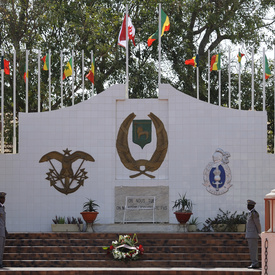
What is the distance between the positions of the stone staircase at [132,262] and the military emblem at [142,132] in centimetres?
352

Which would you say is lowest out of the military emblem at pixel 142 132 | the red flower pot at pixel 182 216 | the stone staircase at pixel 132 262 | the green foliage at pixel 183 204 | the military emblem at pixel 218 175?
the stone staircase at pixel 132 262

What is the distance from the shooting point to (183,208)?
2008cm

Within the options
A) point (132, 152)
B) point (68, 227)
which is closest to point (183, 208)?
point (132, 152)

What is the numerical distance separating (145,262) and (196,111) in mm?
5746

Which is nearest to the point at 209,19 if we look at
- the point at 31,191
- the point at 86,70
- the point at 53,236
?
the point at 86,70

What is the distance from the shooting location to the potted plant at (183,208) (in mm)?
19656

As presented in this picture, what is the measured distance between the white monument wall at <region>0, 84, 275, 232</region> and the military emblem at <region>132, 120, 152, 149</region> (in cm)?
13

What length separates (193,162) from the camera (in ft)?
67.7

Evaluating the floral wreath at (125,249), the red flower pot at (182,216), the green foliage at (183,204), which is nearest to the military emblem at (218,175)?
the green foliage at (183,204)

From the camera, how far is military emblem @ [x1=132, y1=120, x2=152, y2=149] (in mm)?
20719

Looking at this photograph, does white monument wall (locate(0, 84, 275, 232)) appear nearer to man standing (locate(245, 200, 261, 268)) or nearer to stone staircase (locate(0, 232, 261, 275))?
stone staircase (locate(0, 232, 261, 275))

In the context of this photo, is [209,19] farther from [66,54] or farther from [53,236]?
[53,236]

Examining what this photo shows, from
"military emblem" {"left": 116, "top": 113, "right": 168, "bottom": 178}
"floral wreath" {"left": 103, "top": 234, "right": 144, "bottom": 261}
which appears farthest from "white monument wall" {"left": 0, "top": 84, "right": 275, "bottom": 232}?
"floral wreath" {"left": 103, "top": 234, "right": 144, "bottom": 261}

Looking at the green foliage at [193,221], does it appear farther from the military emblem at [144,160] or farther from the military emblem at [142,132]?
the military emblem at [142,132]
